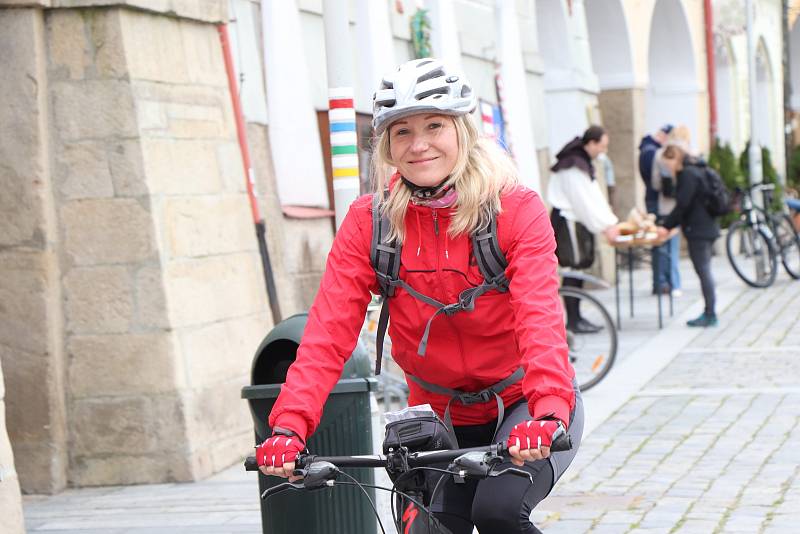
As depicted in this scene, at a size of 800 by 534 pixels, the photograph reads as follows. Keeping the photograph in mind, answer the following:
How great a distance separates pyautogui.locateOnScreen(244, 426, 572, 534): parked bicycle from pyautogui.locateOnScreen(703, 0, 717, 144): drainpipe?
2143cm

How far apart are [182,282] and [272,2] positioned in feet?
8.05

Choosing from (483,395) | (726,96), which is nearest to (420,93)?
(483,395)

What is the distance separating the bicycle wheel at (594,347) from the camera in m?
10.0

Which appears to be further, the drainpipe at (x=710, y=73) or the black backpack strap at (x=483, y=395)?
the drainpipe at (x=710, y=73)

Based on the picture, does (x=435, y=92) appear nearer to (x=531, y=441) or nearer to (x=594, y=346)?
(x=531, y=441)

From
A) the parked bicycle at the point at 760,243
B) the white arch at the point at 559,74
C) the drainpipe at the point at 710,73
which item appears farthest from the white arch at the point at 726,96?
the white arch at the point at 559,74

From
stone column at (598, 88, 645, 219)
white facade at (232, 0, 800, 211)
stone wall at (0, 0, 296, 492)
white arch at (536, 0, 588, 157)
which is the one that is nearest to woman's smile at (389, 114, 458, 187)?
white facade at (232, 0, 800, 211)

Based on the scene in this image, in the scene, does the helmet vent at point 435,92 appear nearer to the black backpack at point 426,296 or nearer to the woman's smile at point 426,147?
the woman's smile at point 426,147

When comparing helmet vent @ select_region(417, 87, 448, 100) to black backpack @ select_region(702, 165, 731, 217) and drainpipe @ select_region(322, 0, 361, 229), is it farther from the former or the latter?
black backpack @ select_region(702, 165, 731, 217)

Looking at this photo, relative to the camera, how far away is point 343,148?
6.10 m

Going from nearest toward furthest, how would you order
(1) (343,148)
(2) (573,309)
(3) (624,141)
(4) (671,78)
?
(1) (343,148), (2) (573,309), (3) (624,141), (4) (671,78)

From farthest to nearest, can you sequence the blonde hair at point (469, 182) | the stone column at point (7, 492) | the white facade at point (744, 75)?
the white facade at point (744, 75) → the stone column at point (7, 492) → the blonde hair at point (469, 182)

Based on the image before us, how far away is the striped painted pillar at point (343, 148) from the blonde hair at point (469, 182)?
2.39m

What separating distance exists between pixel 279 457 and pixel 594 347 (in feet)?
23.2
